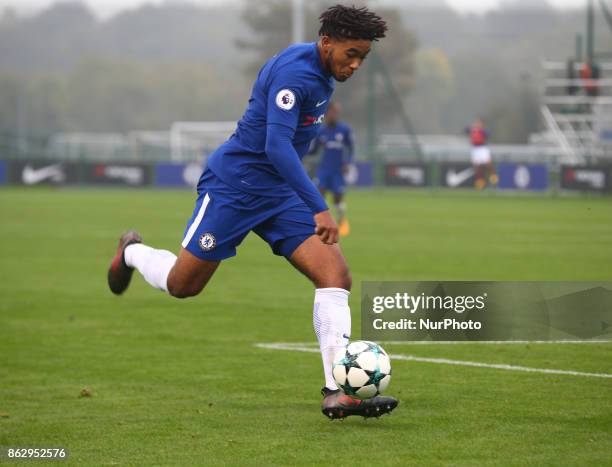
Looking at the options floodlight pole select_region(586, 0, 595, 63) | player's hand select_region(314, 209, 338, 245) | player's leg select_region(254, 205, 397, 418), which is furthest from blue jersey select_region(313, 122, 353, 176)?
floodlight pole select_region(586, 0, 595, 63)

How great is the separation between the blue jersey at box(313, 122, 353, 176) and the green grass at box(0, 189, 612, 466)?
21.2 feet

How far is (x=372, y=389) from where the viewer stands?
6.93 m

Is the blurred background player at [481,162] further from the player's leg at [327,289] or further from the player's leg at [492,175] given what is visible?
the player's leg at [327,289]

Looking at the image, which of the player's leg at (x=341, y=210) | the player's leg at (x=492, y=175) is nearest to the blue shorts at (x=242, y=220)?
the player's leg at (x=341, y=210)

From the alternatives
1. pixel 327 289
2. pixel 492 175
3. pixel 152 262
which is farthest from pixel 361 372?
pixel 492 175

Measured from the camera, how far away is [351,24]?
692 centimetres

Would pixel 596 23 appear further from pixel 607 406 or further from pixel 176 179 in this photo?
pixel 607 406

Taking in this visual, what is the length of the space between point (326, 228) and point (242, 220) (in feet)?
2.90

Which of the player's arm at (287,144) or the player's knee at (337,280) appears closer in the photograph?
the player's arm at (287,144)

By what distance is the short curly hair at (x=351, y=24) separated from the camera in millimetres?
6934

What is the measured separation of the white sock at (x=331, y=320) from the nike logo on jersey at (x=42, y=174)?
139 ft

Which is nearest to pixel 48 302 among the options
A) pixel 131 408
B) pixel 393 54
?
pixel 131 408

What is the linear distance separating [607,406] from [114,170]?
4258 centimetres

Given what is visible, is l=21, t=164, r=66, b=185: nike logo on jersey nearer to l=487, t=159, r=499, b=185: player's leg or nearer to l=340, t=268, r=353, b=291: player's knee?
l=487, t=159, r=499, b=185: player's leg
